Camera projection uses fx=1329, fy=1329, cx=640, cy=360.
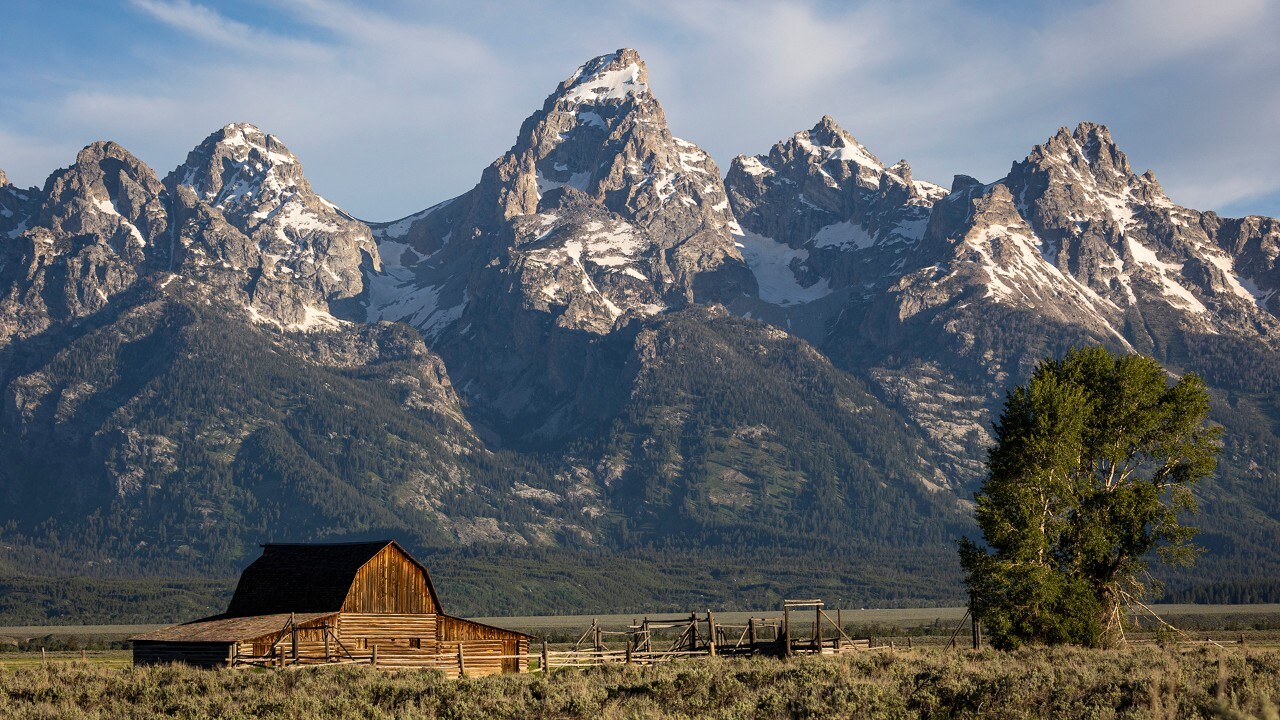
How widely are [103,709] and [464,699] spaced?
35.6 feet

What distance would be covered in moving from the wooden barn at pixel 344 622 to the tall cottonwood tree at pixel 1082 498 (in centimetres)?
2610

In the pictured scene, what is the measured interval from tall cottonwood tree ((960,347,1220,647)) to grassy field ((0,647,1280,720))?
712cm

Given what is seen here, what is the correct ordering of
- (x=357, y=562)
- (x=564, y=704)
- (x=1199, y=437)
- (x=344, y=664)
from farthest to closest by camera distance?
1. (x=357, y=562)
2. (x=1199, y=437)
3. (x=344, y=664)
4. (x=564, y=704)

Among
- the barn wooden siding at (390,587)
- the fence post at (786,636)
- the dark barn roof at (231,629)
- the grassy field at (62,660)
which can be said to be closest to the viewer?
the dark barn roof at (231,629)

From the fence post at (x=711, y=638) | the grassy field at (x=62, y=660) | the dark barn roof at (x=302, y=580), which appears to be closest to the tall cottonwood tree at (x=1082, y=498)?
the fence post at (x=711, y=638)

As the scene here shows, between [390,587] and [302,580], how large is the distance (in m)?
4.88

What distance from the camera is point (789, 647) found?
210 feet

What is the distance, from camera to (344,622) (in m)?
69.8

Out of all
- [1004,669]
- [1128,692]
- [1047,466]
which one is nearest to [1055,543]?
[1047,466]

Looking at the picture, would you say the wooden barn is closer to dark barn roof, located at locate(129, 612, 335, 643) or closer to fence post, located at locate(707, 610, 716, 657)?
dark barn roof, located at locate(129, 612, 335, 643)

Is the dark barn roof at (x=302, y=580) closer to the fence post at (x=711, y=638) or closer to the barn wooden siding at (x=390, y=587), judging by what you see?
the barn wooden siding at (x=390, y=587)

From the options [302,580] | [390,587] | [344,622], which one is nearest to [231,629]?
[344,622]

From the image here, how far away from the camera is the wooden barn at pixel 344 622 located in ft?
212

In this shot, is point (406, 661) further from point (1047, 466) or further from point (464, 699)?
point (1047, 466)
